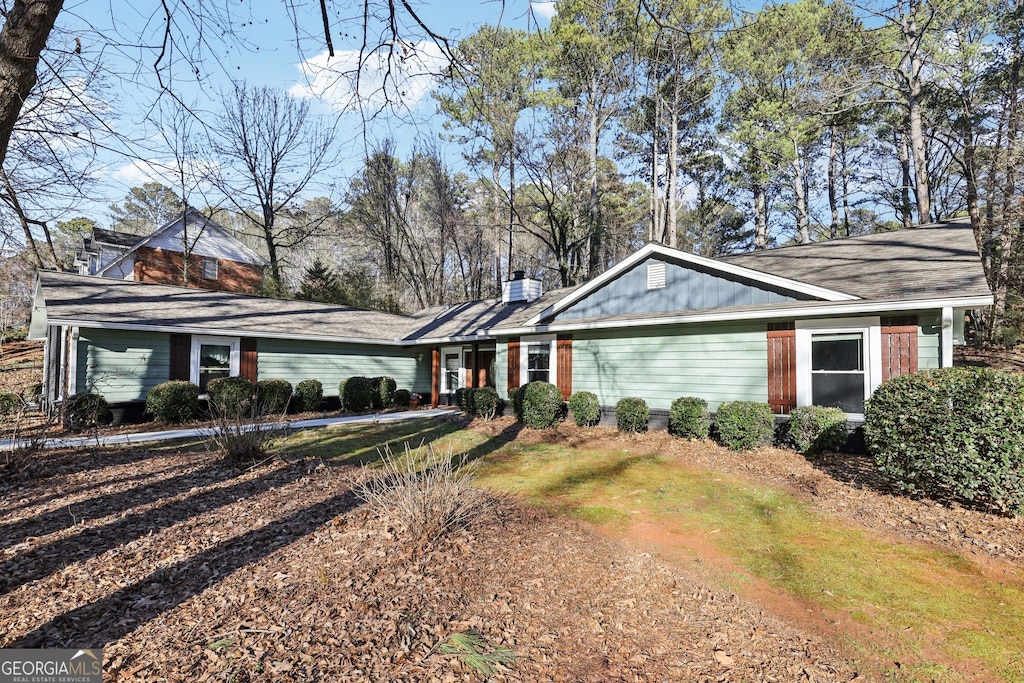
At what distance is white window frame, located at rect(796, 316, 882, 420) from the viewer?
7921 mm

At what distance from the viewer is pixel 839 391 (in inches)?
329

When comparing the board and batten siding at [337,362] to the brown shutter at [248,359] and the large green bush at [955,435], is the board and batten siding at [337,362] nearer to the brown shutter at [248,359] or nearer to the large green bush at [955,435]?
the brown shutter at [248,359]

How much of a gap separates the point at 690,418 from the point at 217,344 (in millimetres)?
12865

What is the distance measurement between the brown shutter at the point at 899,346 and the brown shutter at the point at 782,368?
1336 millimetres

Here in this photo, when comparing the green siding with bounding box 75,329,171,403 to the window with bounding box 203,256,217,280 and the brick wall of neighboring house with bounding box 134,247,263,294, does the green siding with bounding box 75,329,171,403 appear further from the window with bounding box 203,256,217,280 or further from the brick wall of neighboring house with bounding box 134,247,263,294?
the window with bounding box 203,256,217,280

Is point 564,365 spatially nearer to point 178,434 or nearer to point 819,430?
point 819,430

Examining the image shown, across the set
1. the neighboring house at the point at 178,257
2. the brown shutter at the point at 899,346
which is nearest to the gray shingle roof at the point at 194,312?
the neighboring house at the point at 178,257

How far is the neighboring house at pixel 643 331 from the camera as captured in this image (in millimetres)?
8062

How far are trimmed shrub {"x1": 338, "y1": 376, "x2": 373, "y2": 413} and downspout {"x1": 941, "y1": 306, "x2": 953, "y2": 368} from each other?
13841mm

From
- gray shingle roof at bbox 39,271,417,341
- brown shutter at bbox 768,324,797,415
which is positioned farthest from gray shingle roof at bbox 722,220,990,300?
gray shingle roof at bbox 39,271,417,341

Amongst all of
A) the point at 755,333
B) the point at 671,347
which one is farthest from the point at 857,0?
the point at 671,347

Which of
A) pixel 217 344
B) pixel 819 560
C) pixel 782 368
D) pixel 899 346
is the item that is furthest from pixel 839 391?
pixel 217 344

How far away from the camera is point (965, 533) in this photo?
4.72 metres

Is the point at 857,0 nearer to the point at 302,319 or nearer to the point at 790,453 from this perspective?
the point at 790,453
